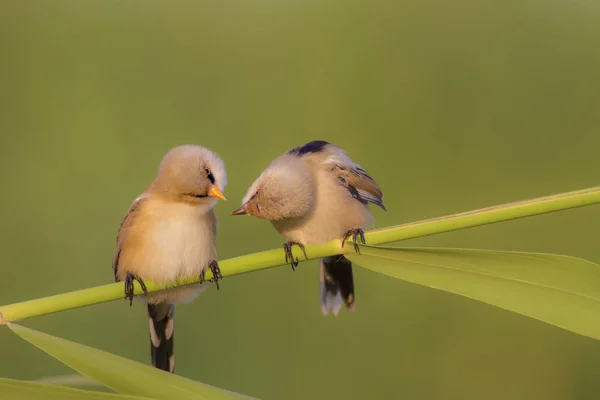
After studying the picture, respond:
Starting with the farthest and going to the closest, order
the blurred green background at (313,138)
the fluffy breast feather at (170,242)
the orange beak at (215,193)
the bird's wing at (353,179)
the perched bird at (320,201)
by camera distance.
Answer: the blurred green background at (313,138) → the bird's wing at (353,179) → the perched bird at (320,201) → the fluffy breast feather at (170,242) → the orange beak at (215,193)

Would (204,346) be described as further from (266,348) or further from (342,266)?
(342,266)

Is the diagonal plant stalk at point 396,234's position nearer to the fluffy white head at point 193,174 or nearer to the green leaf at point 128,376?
the green leaf at point 128,376

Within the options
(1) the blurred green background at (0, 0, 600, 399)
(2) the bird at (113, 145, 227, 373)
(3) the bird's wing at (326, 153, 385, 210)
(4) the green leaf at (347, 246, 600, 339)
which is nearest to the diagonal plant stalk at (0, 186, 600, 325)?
(4) the green leaf at (347, 246, 600, 339)

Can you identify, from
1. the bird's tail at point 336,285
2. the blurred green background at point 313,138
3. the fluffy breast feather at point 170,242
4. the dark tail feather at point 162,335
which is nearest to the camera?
the fluffy breast feather at point 170,242

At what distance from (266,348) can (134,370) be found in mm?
2951

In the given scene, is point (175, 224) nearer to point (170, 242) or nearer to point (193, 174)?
point (170, 242)

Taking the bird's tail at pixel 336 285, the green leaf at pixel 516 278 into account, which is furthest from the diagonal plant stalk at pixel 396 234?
the bird's tail at pixel 336 285

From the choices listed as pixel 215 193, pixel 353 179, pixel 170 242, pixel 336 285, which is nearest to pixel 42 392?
pixel 215 193

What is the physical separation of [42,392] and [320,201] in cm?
138

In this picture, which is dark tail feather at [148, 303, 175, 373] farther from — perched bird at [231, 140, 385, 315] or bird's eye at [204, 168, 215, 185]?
bird's eye at [204, 168, 215, 185]

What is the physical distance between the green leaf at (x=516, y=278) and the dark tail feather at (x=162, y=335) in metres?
1.29

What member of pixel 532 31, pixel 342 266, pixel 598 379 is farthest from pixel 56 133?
pixel 598 379

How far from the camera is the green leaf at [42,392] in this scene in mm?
945

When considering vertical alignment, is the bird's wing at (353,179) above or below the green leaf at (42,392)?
above
